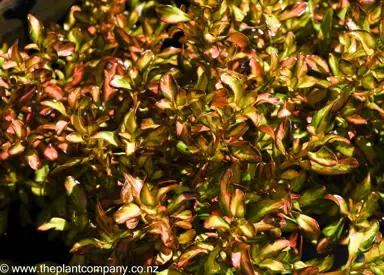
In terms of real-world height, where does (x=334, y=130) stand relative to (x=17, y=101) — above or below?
below

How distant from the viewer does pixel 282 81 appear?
1.86 meters

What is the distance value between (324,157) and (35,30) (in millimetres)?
951

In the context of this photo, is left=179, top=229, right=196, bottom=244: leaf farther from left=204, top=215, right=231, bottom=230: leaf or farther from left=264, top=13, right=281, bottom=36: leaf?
left=264, top=13, right=281, bottom=36: leaf

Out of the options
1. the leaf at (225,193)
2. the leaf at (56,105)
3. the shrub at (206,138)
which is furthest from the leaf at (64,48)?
the leaf at (225,193)

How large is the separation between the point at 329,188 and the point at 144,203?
695mm

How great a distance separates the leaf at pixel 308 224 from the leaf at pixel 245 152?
20 centimetres

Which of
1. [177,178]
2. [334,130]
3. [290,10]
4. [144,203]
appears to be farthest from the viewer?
[290,10]

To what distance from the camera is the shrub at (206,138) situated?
5.15 ft

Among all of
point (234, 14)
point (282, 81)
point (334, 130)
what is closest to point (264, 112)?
point (282, 81)

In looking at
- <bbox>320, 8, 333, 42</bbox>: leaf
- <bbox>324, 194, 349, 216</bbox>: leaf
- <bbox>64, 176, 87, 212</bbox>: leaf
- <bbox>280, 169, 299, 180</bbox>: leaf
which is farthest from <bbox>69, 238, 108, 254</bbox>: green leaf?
<bbox>320, 8, 333, 42</bbox>: leaf

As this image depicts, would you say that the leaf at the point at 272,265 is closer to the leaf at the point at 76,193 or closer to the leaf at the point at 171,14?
Answer: the leaf at the point at 76,193

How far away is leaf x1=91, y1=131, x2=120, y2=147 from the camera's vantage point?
1.62 meters

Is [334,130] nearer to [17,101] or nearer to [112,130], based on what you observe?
[112,130]

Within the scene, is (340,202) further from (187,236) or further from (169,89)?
(169,89)
